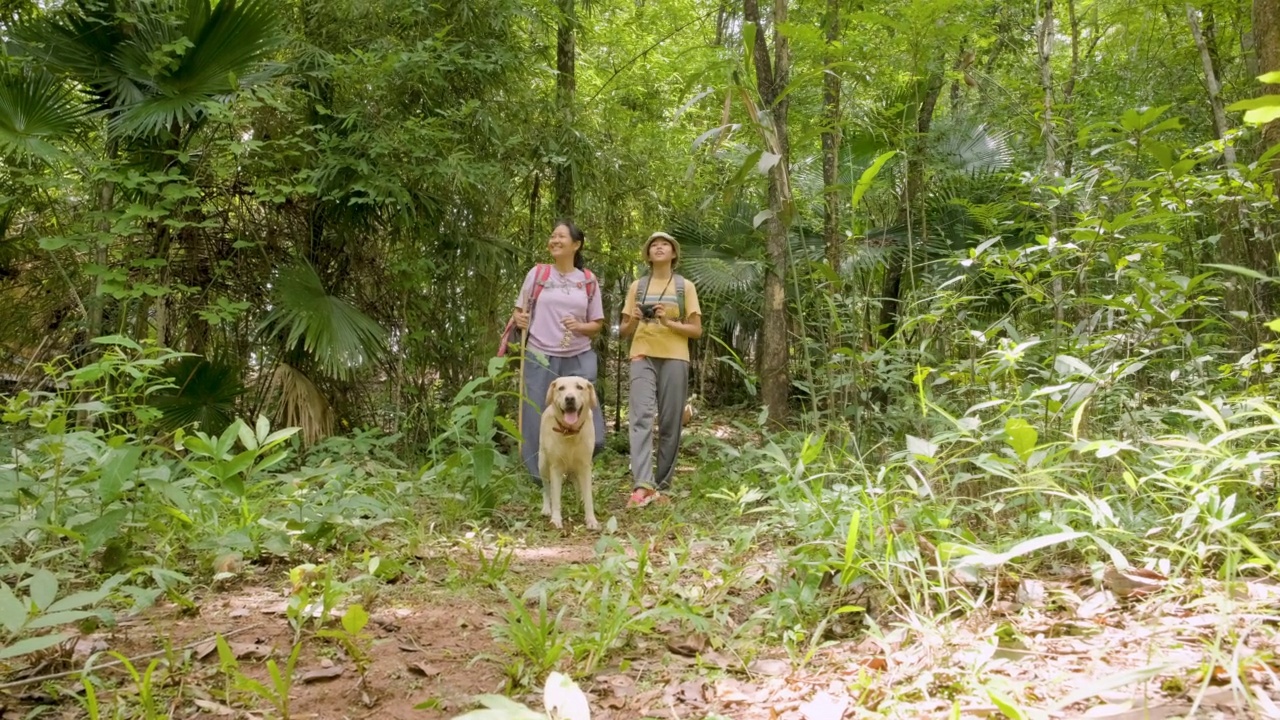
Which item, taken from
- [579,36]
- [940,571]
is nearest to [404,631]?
[940,571]

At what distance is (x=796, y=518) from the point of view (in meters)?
3.10

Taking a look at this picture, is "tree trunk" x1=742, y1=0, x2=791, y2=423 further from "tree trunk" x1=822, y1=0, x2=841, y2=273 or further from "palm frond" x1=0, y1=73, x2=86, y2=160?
"palm frond" x1=0, y1=73, x2=86, y2=160

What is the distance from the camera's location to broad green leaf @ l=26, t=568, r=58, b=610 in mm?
1870

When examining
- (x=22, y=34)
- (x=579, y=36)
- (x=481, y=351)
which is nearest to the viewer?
(x=22, y=34)

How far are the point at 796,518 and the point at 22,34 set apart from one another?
227 inches

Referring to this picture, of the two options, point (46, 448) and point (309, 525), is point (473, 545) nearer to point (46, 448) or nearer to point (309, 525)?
point (309, 525)

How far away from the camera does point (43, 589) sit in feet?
6.26

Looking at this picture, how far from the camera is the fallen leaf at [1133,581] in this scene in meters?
2.16

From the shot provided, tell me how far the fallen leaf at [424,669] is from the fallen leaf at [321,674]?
0.18m

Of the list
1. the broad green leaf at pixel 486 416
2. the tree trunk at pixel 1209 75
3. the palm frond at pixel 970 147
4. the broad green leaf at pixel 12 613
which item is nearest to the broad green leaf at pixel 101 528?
the broad green leaf at pixel 12 613

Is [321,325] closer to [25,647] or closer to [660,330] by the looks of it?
[660,330]

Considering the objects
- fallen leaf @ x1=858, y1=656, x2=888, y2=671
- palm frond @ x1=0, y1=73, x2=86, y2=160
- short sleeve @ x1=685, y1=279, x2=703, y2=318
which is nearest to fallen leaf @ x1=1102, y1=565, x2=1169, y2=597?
fallen leaf @ x1=858, y1=656, x2=888, y2=671

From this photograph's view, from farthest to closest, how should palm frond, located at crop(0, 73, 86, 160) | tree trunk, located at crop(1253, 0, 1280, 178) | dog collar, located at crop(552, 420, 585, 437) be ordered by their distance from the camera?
palm frond, located at crop(0, 73, 86, 160), dog collar, located at crop(552, 420, 585, 437), tree trunk, located at crop(1253, 0, 1280, 178)

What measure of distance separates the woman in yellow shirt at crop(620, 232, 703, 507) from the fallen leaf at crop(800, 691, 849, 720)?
3.25m
